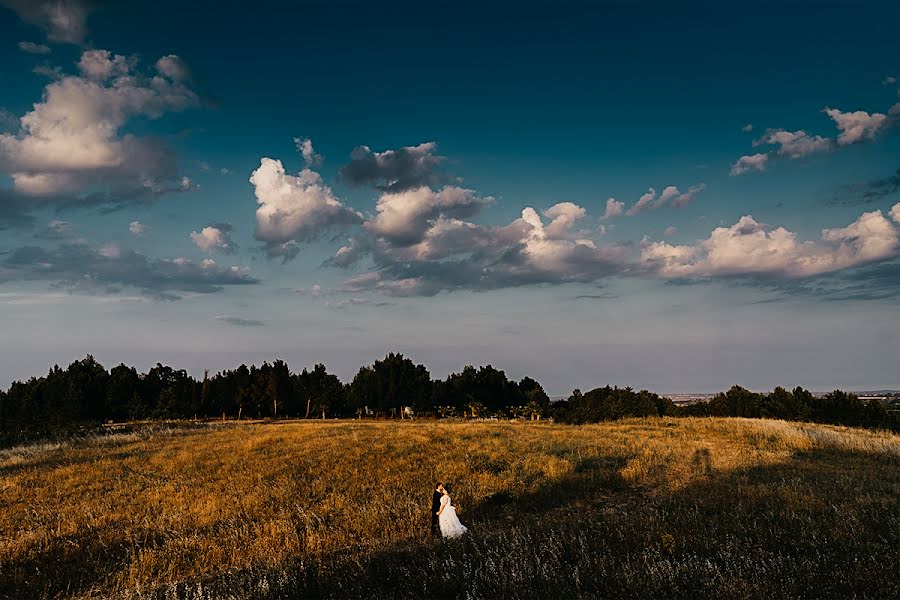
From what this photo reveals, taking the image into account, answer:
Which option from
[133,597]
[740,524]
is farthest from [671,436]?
[133,597]

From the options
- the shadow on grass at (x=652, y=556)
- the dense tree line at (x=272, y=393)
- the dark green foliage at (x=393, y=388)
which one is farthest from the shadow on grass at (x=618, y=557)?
the dark green foliage at (x=393, y=388)

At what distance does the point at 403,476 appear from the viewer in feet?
60.0

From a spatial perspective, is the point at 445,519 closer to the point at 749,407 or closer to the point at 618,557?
the point at 618,557

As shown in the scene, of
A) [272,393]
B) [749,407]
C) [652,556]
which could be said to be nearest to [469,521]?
[652,556]

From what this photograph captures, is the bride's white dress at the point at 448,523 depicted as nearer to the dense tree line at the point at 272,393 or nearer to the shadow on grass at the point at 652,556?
the shadow on grass at the point at 652,556

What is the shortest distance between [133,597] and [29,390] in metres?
78.2

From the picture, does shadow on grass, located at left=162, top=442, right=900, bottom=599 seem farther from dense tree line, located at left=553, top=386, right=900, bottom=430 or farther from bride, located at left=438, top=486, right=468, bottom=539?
dense tree line, located at left=553, top=386, right=900, bottom=430

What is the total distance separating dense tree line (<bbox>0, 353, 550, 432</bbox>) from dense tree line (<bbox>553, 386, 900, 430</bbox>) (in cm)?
1529

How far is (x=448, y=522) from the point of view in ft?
38.6

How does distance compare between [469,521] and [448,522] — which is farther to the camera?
[469,521]

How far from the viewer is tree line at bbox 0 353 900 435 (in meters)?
51.1

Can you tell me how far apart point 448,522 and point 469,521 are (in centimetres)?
166

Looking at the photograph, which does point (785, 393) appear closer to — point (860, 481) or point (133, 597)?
point (860, 481)

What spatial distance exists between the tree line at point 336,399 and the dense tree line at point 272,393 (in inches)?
6.0
